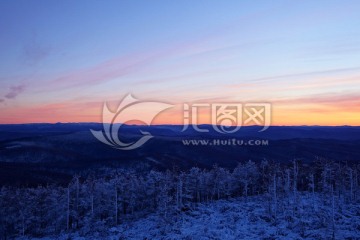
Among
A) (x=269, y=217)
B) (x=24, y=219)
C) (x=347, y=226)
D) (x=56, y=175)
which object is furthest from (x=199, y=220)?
(x=56, y=175)

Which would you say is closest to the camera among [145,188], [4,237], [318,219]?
[318,219]

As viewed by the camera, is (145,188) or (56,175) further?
(56,175)

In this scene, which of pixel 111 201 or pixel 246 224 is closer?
pixel 246 224

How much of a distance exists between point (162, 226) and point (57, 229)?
1075 inches

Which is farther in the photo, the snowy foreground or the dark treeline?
the dark treeline

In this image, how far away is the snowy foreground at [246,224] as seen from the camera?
5153 cm

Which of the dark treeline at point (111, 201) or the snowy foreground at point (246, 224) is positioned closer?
the snowy foreground at point (246, 224)

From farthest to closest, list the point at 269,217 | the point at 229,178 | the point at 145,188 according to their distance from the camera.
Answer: the point at 229,178 → the point at 145,188 → the point at 269,217

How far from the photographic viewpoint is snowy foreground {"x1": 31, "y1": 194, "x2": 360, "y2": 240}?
169ft

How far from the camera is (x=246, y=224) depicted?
58594mm

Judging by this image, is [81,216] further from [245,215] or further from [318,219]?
[318,219]

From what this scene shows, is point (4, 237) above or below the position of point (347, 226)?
below

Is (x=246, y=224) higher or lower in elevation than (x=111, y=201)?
higher

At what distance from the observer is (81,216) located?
74.6 meters
